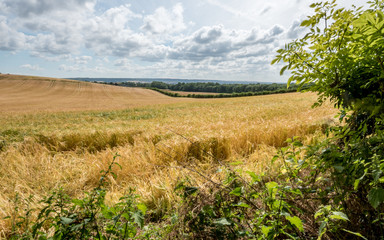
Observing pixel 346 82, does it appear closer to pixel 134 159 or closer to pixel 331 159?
pixel 331 159

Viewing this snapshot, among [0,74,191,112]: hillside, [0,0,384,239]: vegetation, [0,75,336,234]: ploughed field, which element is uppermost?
[0,0,384,239]: vegetation

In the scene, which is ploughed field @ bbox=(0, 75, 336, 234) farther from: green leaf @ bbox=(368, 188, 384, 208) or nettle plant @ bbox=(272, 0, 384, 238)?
green leaf @ bbox=(368, 188, 384, 208)

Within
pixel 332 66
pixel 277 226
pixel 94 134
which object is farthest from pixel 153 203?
pixel 94 134

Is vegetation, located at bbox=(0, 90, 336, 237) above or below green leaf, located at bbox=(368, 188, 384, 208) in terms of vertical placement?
below

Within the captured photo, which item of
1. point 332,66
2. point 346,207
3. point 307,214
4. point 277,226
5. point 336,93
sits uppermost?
point 332,66

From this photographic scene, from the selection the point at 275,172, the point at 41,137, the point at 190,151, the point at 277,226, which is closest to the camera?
the point at 277,226

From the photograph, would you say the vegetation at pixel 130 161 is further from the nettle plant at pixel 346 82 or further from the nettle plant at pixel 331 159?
the nettle plant at pixel 346 82

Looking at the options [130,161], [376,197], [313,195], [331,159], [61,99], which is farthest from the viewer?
[61,99]

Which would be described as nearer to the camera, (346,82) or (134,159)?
(346,82)

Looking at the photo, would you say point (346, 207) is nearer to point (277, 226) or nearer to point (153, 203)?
point (277, 226)

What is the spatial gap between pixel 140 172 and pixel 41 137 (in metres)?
3.99

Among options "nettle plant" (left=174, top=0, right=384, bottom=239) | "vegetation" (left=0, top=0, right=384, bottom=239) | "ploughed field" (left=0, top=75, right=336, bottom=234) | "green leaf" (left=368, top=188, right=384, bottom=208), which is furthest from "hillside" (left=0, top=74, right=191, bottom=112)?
"green leaf" (left=368, top=188, right=384, bottom=208)

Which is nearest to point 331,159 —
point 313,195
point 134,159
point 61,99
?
point 313,195

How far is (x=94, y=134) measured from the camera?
548 centimetres
